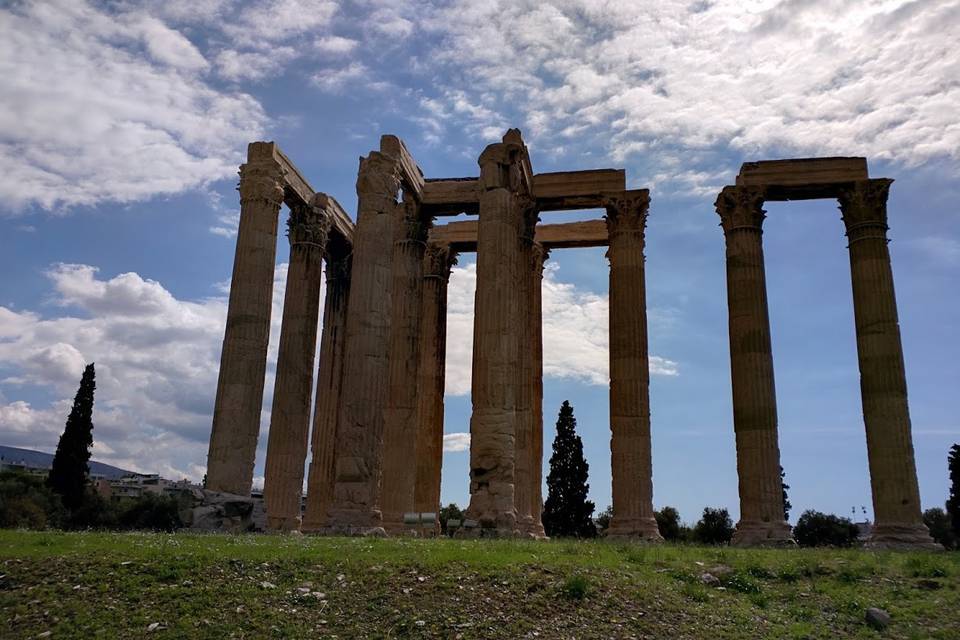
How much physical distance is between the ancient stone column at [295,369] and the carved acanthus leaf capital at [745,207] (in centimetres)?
1603

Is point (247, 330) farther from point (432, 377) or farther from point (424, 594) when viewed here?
point (424, 594)

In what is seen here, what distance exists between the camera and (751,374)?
29.7 m

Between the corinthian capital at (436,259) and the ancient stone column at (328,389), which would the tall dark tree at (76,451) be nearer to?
the ancient stone column at (328,389)

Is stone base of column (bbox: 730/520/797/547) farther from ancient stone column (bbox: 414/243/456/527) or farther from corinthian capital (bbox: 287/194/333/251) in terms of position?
corinthian capital (bbox: 287/194/333/251)

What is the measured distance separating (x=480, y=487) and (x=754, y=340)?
12.6m

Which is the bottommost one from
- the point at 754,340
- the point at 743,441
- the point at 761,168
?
the point at 743,441

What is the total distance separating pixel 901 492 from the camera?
2788cm

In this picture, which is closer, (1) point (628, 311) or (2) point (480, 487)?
(2) point (480, 487)

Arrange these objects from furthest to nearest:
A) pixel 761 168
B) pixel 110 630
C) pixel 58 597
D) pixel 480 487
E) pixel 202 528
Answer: pixel 761 168, pixel 480 487, pixel 202 528, pixel 58 597, pixel 110 630

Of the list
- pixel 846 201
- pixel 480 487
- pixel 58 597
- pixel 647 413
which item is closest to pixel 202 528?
pixel 480 487

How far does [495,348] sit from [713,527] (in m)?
36.9

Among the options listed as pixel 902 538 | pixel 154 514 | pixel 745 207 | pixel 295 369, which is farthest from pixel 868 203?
pixel 154 514

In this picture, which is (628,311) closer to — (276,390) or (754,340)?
(754,340)

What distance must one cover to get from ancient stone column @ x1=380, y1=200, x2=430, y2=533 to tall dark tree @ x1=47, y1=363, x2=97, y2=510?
72.1 feet
